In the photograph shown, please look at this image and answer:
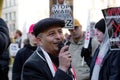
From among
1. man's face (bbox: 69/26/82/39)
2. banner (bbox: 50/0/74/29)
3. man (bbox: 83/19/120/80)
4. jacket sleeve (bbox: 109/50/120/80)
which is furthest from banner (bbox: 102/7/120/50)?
man's face (bbox: 69/26/82/39)

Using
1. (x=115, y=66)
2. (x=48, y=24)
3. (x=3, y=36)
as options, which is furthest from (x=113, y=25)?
(x=3, y=36)

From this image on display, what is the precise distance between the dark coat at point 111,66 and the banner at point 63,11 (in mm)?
1254

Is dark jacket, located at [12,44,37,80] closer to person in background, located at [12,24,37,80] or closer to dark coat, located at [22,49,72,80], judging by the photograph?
person in background, located at [12,24,37,80]

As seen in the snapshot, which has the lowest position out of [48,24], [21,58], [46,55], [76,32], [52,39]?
[21,58]

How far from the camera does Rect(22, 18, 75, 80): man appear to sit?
332 cm

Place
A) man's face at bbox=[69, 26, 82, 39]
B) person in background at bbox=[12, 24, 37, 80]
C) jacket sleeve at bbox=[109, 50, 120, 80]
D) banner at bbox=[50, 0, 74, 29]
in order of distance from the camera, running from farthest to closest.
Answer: man's face at bbox=[69, 26, 82, 39] → banner at bbox=[50, 0, 74, 29] → person in background at bbox=[12, 24, 37, 80] → jacket sleeve at bbox=[109, 50, 120, 80]

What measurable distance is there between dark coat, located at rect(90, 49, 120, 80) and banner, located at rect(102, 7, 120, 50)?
43.4 inches

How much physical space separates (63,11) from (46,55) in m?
3.13

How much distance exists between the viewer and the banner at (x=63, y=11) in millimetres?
6441

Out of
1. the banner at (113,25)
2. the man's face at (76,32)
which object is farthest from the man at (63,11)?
the banner at (113,25)

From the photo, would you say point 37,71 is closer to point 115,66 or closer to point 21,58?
point 115,66

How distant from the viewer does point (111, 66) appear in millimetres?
5281

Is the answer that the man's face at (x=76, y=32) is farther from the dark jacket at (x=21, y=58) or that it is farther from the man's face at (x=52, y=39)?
the man's face at (x=52, y=39)

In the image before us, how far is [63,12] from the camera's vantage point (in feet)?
21.3
